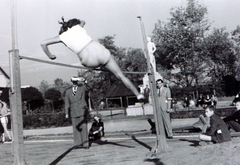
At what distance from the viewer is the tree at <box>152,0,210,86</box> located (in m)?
36.0

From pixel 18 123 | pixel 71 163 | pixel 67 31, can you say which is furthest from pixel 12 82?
pixel 71 163

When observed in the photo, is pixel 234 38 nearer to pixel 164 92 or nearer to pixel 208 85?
pixel 208 85

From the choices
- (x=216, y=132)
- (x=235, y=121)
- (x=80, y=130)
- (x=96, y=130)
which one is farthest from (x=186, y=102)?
(x=216, y=132)

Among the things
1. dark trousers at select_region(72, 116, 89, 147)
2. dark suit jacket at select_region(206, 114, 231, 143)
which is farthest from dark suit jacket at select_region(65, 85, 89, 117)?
dark suit jacket at select_region(206, 114, 231, 143)

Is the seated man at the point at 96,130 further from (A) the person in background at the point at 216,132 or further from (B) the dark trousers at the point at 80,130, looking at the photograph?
(A) the person in background at the point at 216,132

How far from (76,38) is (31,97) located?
38.7 m

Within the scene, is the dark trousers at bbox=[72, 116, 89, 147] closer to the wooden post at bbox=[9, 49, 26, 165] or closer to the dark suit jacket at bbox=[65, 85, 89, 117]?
the dark suit jacket at bbox=[65, 85, 89, 117]

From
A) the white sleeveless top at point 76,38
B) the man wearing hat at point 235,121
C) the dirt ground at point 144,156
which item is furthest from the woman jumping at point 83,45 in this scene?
the man wearing hat at point 235,121

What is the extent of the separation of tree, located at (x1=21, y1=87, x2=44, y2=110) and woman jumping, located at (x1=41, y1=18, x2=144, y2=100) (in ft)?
121

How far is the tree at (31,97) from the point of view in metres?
40.7

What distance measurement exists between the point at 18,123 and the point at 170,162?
2804mm

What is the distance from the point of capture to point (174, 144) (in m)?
7.50

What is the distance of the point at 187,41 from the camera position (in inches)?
1433

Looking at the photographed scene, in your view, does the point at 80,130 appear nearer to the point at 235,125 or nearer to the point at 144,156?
the point at 144,156
